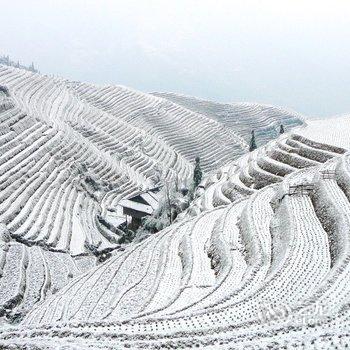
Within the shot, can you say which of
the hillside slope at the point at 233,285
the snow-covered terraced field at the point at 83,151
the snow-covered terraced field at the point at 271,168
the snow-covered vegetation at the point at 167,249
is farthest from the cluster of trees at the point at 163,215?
the hillside slope at the point at 233,285

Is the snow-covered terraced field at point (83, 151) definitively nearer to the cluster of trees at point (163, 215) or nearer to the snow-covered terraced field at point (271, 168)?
the cluster of trees at point (163, 215)

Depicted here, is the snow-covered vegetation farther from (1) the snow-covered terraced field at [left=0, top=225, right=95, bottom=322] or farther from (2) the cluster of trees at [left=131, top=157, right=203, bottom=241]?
(2) the cluster of trees at [left=131, top=157, right=203, bottom=241]

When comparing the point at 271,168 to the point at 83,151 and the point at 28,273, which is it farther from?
the point at 83,151

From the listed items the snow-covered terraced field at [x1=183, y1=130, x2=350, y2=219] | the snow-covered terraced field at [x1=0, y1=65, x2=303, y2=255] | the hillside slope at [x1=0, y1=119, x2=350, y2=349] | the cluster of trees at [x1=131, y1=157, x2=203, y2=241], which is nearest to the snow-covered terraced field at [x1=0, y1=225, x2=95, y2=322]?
the snow-covered terraced field at [x1=0, y1=65, x2=303, y2=255]

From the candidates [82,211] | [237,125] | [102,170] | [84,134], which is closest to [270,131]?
[237,125]

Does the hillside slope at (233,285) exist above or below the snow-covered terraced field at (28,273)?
above

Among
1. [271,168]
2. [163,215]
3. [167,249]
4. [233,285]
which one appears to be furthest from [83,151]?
[233,285]
